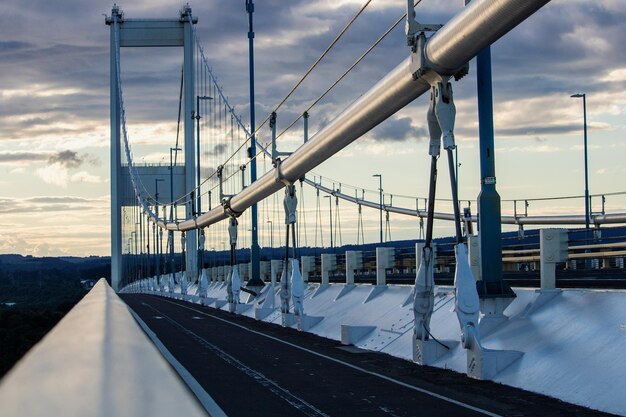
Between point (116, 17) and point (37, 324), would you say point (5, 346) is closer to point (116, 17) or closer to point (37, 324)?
point (37, 324)

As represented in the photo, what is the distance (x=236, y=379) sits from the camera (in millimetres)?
16062

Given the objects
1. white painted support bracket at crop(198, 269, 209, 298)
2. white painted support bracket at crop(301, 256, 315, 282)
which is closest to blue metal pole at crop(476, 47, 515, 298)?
white painted support bracket at crop(301, 256, 315, 282)

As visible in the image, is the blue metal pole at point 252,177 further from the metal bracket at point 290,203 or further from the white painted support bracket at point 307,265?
the metal bracket at point 290,203

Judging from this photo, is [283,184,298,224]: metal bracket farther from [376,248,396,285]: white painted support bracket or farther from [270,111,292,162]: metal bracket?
[376,248,396,285]: white painted support bracket

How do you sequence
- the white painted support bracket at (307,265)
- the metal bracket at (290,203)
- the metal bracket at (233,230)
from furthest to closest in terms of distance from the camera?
the metal bracket at (233,230)
the white painted support bracket at (307,265)
the metal bracket at (290,203)

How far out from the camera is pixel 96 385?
1442 millimetres

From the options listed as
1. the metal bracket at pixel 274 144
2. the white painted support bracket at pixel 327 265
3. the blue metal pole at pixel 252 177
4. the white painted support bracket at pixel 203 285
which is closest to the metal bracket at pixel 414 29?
the metal bracket at pixel 274 144

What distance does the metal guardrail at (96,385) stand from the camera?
4.47 ft

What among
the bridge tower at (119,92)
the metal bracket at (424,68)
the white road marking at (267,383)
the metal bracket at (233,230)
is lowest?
the white road marking at (267,383)

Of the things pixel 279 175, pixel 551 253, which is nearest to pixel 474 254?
pixel 551 253

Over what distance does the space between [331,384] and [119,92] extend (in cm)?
9947

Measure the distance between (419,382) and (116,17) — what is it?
96321 millimetres

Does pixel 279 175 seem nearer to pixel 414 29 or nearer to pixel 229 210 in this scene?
pixel 229 210

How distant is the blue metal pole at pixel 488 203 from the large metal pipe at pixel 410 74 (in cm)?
131
